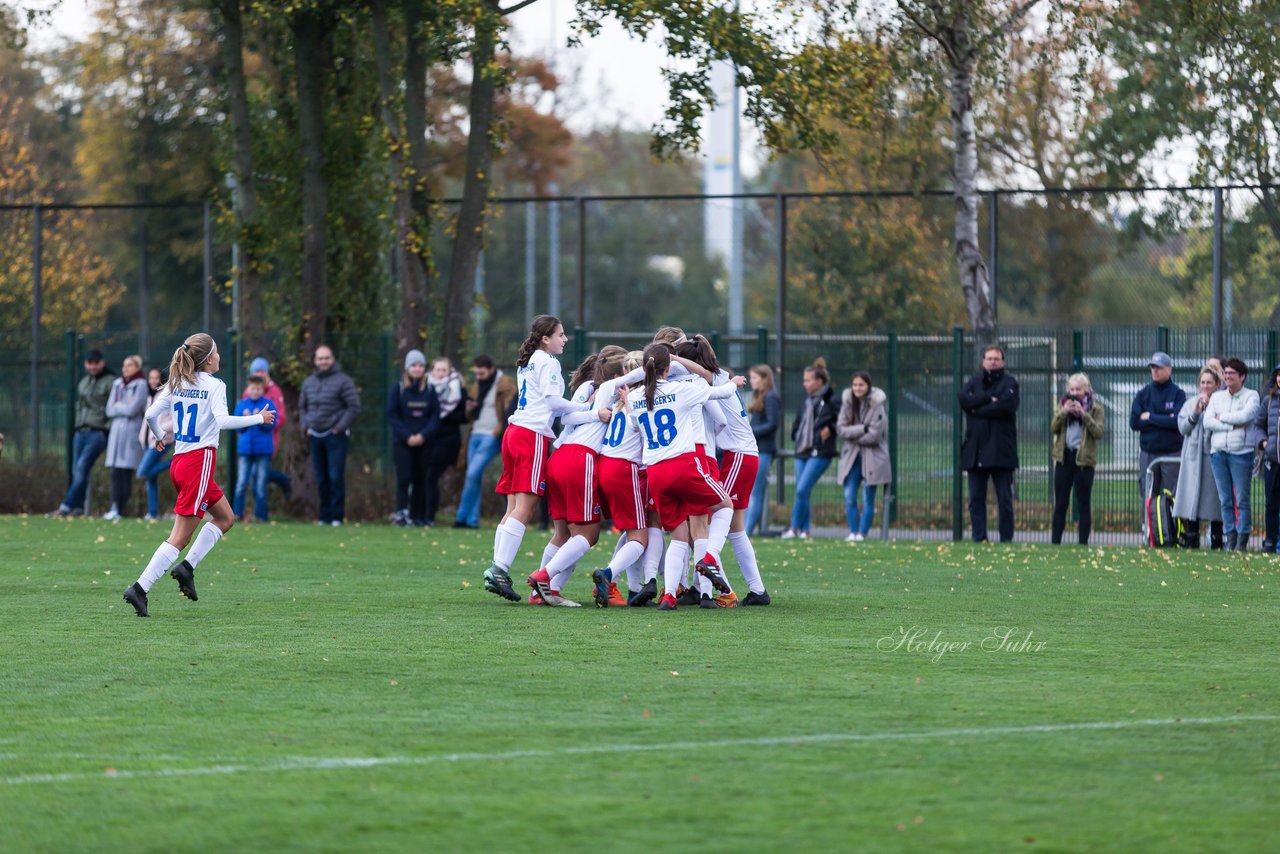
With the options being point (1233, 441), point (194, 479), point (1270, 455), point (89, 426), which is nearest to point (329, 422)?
point (89, 426)

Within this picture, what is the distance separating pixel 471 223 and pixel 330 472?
4.06 m

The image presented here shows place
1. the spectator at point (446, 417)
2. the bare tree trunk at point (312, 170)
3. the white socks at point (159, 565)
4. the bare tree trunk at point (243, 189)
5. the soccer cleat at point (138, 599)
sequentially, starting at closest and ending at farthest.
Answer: the soccer cleat at point (138, 599), the white socks at point (159, 565), the spectator at point (446, 417), the bare tree trunk at point (243, 189), the bare tree trunk at point (312, 170)

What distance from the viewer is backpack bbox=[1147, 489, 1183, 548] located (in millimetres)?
18094

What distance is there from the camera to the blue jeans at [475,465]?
2038 centimetres

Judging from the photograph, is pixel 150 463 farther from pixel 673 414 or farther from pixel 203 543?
pixel 673 414

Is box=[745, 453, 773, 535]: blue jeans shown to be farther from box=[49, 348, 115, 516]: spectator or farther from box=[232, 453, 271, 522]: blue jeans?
box=[49, 348, 115, 516]: spectator

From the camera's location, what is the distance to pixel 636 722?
23.8 ft

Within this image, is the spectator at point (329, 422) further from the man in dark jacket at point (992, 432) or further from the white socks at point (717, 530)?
the white socks at point (717, 530)

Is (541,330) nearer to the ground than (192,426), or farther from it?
farther from it

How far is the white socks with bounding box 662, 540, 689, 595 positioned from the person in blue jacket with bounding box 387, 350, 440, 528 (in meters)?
9.09

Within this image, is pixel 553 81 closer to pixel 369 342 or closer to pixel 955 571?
pixel 369 342

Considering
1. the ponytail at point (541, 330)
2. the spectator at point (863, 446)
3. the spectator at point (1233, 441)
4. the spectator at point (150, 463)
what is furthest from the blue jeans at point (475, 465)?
the ponytail at point (541, 330)

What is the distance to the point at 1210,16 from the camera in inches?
839

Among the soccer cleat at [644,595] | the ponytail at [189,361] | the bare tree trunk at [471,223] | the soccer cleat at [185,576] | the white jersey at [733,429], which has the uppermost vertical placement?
the bare tree trunk at [471,223]
